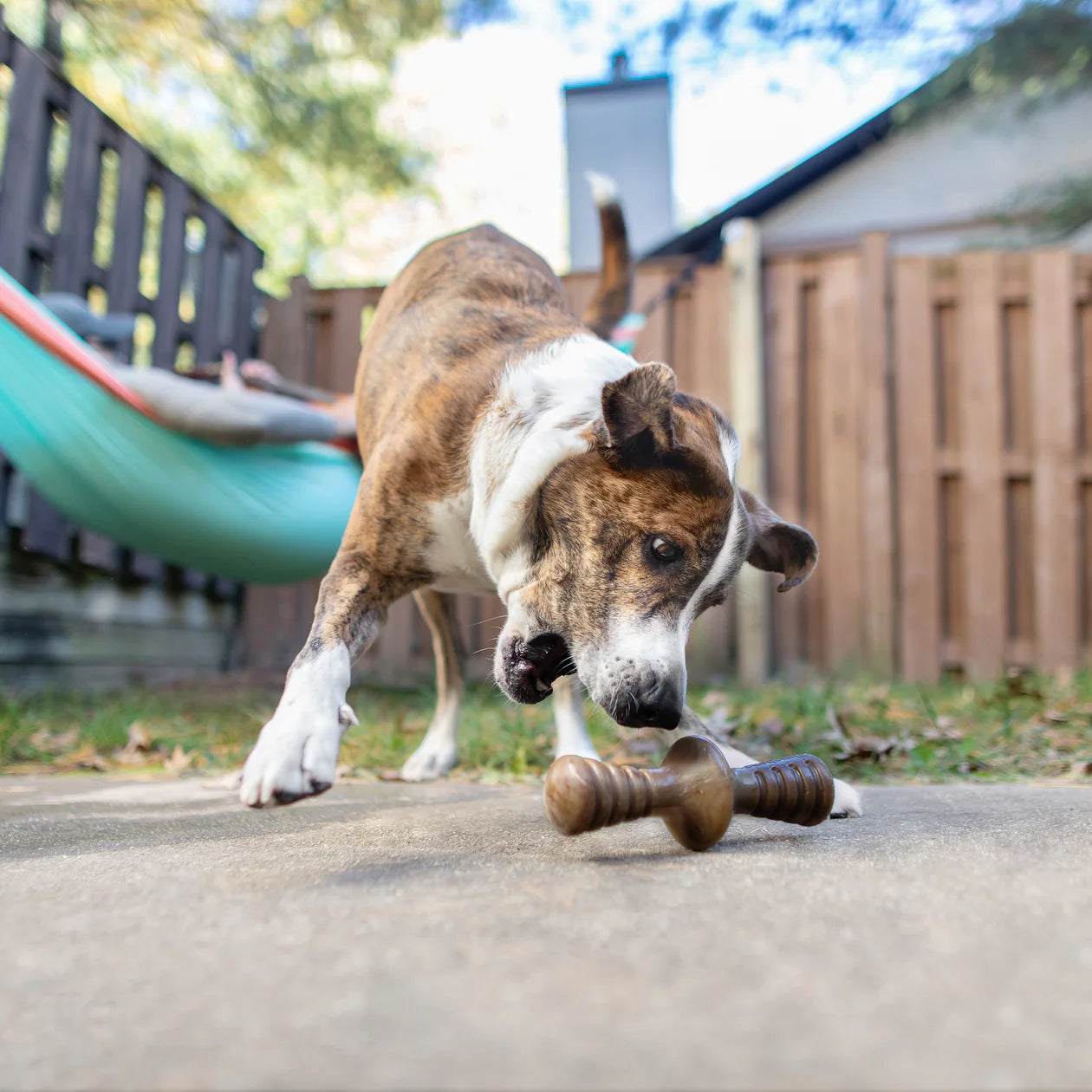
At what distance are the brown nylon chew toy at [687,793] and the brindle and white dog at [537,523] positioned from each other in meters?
0.26

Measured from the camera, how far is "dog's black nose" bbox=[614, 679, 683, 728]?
165cm

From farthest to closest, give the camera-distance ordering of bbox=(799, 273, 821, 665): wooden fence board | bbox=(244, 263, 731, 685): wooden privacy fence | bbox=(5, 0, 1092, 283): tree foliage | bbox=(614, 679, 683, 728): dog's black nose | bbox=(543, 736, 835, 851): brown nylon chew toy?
bbox=(5, 0, 1092, 283): tree foliage → bbox=(244, 263, 731, 685): wooden privacy fence → bbox=(799, 273, 821, 665): wooden fence board → bbox=(614, 679, 683, 728): dog's black nose → bbox=(543, 736, 835, 851): brown nylon chew toy

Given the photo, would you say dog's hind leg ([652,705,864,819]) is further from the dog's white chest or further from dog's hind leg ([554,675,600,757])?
the dog's white chest

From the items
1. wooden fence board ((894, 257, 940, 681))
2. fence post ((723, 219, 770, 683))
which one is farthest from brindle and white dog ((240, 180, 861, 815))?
wooden fence board ((894, 257, 940, 681))

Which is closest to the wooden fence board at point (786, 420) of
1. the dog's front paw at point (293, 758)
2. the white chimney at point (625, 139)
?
the dog's front paw at point (293, 758)

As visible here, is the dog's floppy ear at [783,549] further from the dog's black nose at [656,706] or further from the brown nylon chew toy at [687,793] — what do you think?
the brown nylon chew toy at [687,793]

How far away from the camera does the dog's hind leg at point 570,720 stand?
8.04ft

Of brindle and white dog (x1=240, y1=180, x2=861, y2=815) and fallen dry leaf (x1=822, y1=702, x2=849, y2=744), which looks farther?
fallen dry leaf (x1=822, y1=702, x2=849, y2=744)

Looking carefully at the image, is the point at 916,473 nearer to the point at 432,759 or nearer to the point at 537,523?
the point at 432,759

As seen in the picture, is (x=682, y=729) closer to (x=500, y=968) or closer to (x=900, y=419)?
(x=500, y=968)

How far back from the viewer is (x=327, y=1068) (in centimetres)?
65

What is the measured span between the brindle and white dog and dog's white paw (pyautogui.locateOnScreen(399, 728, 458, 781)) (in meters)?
0.01

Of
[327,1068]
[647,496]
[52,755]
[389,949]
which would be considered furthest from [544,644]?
[52,755]

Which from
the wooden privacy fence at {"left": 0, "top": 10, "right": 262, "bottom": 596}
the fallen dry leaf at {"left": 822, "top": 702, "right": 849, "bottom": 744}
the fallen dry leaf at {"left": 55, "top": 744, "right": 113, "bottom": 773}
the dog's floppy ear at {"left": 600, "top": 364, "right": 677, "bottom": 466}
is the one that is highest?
the wooden privacy fence at {"left": 0, "top": 10, "right": 262, "bottom": 596}
